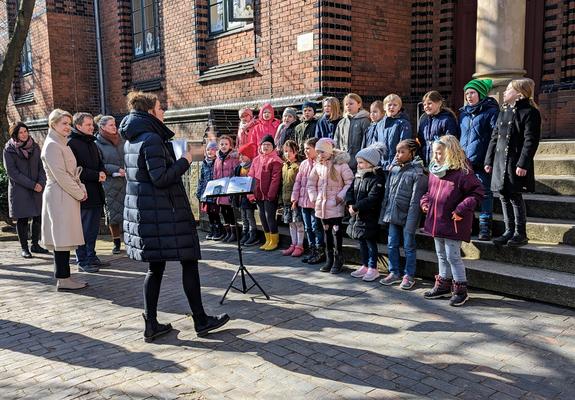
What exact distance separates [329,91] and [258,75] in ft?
6.28

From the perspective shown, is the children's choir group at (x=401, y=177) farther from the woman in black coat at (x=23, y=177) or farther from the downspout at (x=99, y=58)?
the downspout at (x=99, y=58)

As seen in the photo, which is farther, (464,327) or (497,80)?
(497,80)

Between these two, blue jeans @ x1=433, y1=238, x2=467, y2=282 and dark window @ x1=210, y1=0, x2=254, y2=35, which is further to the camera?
dark window @ x1=210, y1=0, x2=254, y2=35

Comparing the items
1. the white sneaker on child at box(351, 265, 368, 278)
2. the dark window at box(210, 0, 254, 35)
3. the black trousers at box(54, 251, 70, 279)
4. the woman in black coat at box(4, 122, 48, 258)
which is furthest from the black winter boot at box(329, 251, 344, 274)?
the dark window at box(210, 0, 254, 35)

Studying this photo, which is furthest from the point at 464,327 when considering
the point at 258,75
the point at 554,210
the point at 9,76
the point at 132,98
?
the point at 9,76

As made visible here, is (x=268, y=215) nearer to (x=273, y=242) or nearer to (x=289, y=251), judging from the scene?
(x=273, y=242)

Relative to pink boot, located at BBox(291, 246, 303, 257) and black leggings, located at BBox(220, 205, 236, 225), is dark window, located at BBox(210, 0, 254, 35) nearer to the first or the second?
black leggings, located at BBox(220, 205, 236, 225)

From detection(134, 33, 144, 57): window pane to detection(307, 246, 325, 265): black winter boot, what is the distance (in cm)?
989

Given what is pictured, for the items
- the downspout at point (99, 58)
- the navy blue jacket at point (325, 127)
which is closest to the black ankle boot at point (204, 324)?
the navy blue jacket at point (325, 127)

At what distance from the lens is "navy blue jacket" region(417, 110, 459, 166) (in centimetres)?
608

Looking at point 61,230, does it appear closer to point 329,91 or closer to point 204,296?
point 204,296

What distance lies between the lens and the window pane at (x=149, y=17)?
549 inches

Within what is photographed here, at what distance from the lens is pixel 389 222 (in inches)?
230

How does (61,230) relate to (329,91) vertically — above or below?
below
